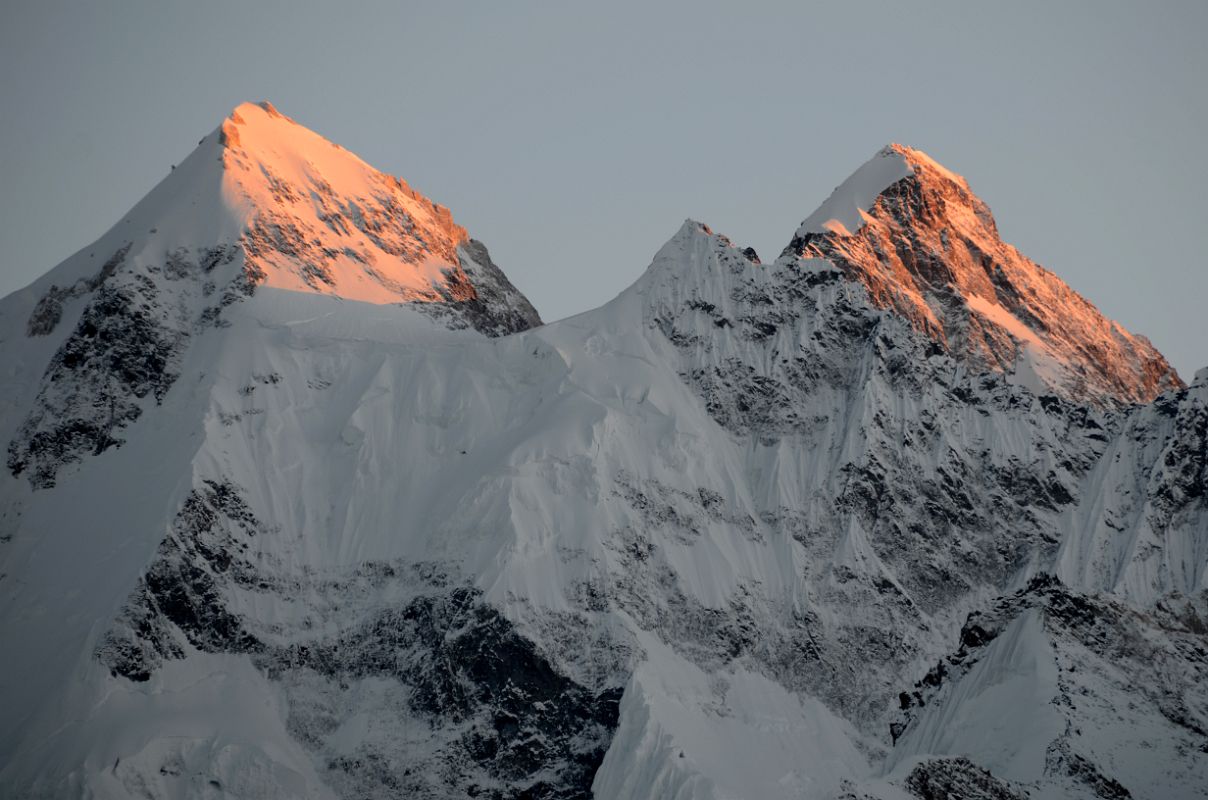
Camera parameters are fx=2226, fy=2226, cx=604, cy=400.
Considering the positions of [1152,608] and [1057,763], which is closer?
[1057,763]

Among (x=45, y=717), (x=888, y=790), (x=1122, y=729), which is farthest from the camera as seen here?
(x=45, y=717)

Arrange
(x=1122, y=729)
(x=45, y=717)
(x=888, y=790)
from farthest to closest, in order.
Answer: (x=45, y=717) < (x=1122, y=729) < (x=888, y=790)

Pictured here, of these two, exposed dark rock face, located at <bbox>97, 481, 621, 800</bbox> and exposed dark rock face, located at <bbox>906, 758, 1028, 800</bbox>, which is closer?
exposed dark rock face, located at <bbox>906, 758, 1028, 800</bbox>

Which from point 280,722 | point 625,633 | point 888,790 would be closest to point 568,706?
point 625,633

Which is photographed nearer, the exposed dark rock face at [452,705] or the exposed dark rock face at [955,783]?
the exposed dark rock face at [955,783]

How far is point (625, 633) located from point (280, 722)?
102ft

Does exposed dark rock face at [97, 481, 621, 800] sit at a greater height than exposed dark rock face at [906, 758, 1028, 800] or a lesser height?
lesser

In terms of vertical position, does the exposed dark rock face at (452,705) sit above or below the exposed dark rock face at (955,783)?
below

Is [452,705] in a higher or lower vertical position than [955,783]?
lower

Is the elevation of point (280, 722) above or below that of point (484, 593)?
below

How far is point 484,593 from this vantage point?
197m

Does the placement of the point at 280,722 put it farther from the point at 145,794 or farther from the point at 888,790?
the point at 888,790

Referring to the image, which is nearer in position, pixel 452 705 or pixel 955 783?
pixel 955 783

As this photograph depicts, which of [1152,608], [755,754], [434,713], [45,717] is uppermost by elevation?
[1152,608]
